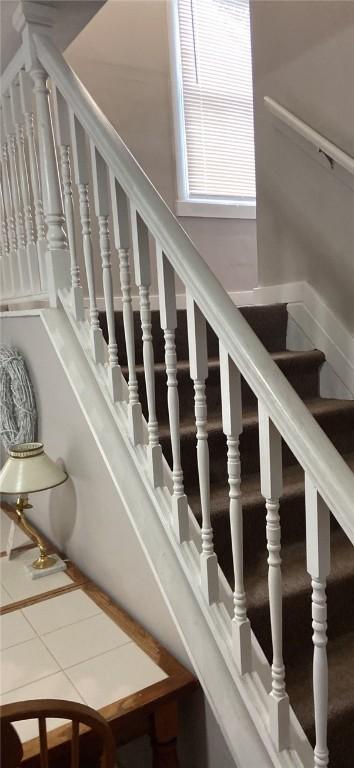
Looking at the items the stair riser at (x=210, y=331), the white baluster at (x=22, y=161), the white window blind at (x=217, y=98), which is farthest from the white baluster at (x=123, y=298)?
the white window blind at (x=217, y=98)

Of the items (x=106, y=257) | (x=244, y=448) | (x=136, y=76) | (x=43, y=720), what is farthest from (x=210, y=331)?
(x=136, y=76)

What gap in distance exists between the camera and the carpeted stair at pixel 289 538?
1.43 meters

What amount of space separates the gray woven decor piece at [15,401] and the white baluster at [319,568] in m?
1.40

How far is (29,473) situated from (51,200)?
907mm

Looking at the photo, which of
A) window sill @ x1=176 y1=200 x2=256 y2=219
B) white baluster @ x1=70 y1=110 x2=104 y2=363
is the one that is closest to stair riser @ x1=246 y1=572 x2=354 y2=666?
white baluster @ x1=70 y1=110 x2=104 y2=363

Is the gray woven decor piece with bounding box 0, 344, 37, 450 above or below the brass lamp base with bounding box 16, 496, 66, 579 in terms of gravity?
above

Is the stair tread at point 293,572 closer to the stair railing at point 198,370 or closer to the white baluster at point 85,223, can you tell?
the stair railing at point 198,370

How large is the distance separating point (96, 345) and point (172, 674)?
930 millimetres

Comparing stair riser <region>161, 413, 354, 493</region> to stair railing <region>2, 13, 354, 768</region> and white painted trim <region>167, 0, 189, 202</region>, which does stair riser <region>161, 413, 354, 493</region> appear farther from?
white painted trim <region>167, 0, 189, 202</region>

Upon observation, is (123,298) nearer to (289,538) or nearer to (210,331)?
(210,331)

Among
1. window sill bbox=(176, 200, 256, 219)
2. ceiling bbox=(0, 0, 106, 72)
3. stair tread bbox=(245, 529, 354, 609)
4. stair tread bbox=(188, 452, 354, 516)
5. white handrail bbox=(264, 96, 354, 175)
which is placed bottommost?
stair tread bbox=(245, 529, 354, 609)

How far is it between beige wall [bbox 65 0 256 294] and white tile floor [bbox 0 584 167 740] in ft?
6.98

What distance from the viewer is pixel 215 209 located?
12.4ft

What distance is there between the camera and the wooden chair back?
822 mm
